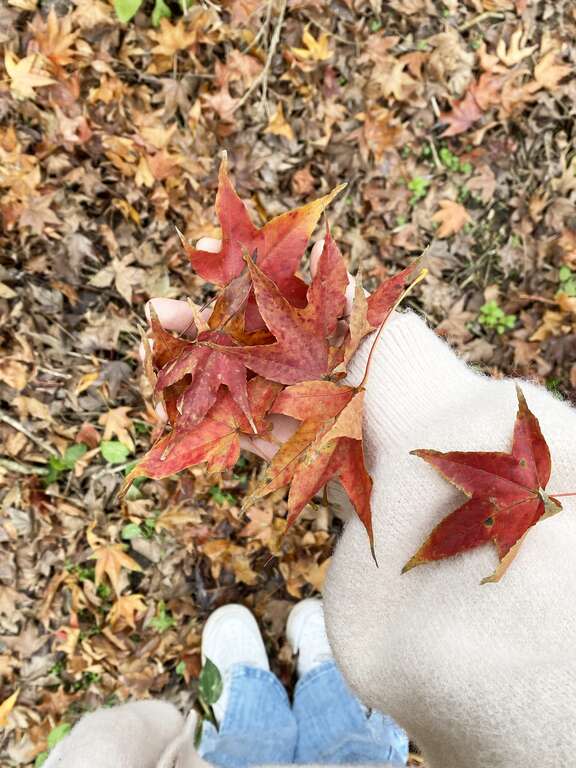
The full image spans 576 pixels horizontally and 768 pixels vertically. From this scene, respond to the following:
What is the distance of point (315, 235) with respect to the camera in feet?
7.43

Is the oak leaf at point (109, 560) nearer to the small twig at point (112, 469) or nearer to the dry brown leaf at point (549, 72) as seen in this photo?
the small twig at point (112, 469)

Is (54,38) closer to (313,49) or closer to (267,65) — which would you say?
(267,65)

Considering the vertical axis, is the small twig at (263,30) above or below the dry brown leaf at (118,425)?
above

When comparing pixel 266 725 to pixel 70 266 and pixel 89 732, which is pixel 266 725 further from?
pixel 70 266

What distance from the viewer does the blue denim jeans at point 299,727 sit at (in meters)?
2.13

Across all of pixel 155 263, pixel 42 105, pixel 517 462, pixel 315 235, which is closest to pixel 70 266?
pixel 155 263

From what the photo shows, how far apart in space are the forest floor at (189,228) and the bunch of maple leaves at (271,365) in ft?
3.23

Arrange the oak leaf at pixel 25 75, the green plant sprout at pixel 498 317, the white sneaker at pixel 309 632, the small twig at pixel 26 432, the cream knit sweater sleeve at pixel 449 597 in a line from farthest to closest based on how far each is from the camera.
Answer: the green plant sprout at pixel 498 317 < the white sneaker at pixel 309 632 < the small twig at pixel 26 432 < the oak leaf at pixel 25 75 < the cream knit sweater sleeve at pixel 449 597

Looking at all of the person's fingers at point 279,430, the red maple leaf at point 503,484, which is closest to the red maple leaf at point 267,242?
the person's fingers at point 279,430

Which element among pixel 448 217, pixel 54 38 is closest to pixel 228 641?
pixel 448 217

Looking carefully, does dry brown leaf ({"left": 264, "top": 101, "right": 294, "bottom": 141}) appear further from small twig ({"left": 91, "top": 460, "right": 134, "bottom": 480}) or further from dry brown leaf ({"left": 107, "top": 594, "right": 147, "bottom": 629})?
dry brown leaf ({"left": 107, "top": 594, "right": 147, "bottom": 629})

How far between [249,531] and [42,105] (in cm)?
168

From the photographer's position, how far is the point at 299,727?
7.61 feet

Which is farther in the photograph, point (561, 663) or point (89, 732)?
point (89, 732)
